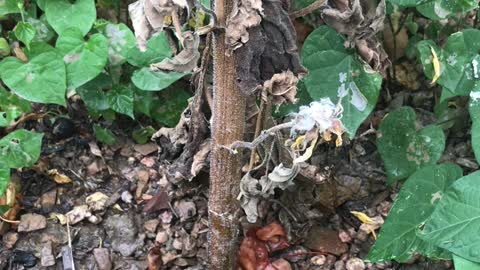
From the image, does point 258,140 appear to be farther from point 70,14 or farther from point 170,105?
point 70,14

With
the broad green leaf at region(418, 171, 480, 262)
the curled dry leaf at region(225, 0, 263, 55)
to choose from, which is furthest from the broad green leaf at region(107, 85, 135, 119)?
the broad green leaf at region(418, 171, 480, 262)

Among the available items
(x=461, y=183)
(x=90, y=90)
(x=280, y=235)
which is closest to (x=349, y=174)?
(x=280, y=235)

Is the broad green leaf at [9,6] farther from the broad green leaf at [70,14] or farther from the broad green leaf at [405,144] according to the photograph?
the broad green leaf at [405,144]

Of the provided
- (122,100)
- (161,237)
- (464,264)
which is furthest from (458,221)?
(122,100)

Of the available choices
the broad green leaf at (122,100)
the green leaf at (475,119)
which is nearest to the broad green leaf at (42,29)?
the broad green leaf at (122,100)

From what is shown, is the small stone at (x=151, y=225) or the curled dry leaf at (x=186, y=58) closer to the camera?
the curled dry leaf at (x=186, y=58)

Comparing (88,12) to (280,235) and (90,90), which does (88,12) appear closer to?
(90,90)
